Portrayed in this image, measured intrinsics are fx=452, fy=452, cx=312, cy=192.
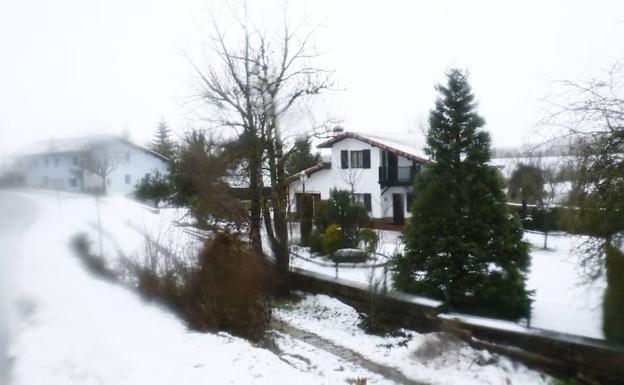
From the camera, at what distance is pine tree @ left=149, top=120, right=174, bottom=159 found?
6457 mm

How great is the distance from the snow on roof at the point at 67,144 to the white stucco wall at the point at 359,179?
16556 mm

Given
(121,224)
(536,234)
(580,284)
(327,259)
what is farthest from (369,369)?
(536,234)

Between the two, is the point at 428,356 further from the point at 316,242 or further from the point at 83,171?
the point at 316,242

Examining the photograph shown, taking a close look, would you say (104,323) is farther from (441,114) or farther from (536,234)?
(536,234)

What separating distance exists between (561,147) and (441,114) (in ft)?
10.8

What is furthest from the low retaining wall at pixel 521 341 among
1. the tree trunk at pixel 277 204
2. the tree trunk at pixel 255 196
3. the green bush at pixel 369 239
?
the tree trunk at pixel 255 196

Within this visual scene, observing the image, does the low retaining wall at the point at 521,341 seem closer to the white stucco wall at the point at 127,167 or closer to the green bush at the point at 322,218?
the white stucco wall at the point at 127,167

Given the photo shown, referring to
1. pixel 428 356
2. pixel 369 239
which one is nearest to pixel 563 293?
pixel 428 356

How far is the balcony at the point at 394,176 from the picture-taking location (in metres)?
21.1

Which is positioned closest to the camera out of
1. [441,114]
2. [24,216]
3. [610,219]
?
[24,216]

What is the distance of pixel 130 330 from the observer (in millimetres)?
5922

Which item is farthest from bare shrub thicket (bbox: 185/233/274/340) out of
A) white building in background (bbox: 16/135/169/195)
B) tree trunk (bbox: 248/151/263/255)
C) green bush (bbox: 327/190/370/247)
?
green bush (bbox: 327/190/370/247)

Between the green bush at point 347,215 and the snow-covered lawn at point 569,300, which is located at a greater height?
the green bush at point 347,215

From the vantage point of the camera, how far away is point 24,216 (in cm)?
388
